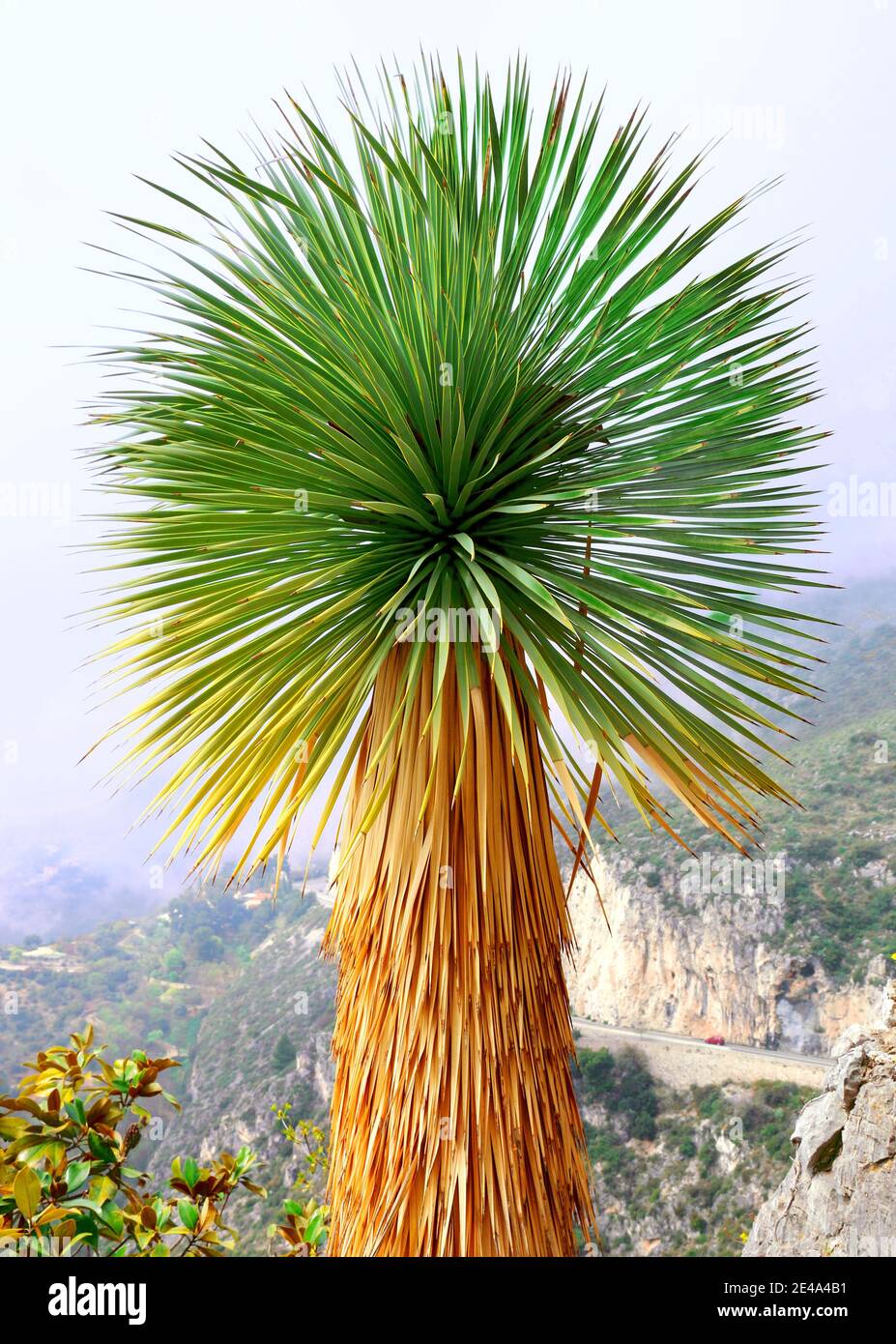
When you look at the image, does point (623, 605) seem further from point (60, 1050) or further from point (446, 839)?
point (60, 1050)

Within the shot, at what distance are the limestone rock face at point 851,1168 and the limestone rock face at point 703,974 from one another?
82.1 ft

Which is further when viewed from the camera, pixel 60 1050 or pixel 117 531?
pixel 60 1050

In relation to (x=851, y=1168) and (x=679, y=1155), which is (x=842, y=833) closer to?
(x=679, y=1155)

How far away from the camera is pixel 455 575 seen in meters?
2.22

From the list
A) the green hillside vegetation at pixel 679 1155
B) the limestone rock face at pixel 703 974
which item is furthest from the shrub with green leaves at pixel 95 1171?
the limestone rock face at pixel 703 974

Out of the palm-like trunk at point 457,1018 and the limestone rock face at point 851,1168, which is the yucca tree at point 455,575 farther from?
the limestone rock face at point 851,1168

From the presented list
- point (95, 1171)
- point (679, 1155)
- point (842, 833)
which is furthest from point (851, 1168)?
point (679, 1155)

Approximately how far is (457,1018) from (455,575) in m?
1.13

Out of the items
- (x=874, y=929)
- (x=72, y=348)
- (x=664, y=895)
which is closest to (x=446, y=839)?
(x=72, y=348)

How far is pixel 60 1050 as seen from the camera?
300 cm

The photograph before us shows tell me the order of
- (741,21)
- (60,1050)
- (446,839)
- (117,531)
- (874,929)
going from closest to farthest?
1. (446,839)
2. (117,531)
3. (60,1050)
4. (874,929)
5. (741,21)

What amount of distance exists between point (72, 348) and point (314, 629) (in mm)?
1142

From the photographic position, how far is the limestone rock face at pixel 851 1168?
317 cm

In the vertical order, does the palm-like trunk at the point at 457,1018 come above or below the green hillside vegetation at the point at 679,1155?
above
